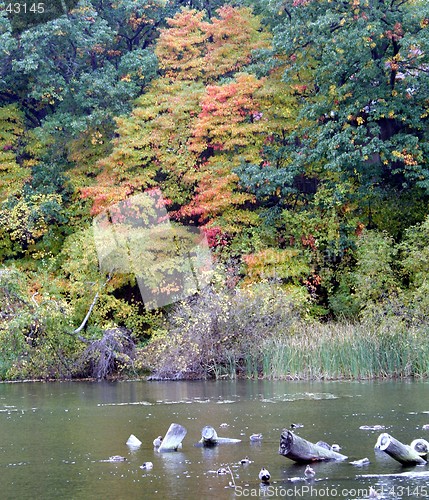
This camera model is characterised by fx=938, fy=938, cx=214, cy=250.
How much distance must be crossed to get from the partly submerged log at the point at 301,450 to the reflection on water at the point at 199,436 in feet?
0.38

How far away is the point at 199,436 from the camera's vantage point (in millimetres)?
10031

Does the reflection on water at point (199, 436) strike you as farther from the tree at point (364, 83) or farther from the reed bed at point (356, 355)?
the tree at point (364, 83)

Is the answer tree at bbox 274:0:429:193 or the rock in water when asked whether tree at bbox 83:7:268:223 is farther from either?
the rock in water

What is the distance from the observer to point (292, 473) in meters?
7.60

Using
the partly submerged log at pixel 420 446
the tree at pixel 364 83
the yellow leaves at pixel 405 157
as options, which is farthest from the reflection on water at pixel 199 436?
the tree at pixel 364 83

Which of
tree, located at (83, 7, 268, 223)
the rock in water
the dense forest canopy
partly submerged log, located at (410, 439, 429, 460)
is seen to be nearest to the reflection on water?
the rock in water

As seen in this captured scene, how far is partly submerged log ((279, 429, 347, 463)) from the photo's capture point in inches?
304

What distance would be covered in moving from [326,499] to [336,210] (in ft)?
63.7

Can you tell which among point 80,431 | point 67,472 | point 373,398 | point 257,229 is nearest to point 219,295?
point 257,229

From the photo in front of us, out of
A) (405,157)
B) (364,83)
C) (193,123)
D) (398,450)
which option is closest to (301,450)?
(398,450)

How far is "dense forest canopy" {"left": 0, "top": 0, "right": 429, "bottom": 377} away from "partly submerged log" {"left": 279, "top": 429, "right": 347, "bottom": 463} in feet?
41.0

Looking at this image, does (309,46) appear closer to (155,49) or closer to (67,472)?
(155,49)

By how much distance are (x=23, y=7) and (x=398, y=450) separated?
22.2m

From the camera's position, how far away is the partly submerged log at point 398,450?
24.8ft
